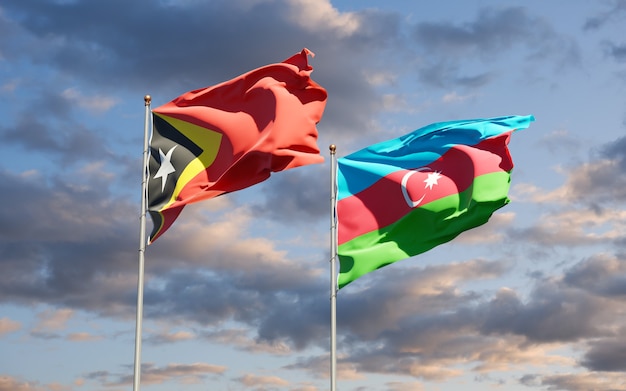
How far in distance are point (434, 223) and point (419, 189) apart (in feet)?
4.73

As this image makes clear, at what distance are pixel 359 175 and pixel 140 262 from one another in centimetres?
962

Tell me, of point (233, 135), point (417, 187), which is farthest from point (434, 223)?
point (233, 135)

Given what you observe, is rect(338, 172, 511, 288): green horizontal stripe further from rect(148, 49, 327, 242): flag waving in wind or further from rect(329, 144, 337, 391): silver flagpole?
rect(148, 49, 327, 242): flag waving in wind

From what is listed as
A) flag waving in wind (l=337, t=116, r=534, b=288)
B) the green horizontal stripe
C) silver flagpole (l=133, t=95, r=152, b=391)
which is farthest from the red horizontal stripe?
silver flagpole (l=133, t=95, r=152, b=391)

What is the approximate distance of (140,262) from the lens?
38.6 meters

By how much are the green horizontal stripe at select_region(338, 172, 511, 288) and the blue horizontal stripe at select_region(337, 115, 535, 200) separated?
5.91 ft

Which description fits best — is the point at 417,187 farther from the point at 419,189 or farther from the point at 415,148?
the point at 415,148

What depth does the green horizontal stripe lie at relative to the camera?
42.4 metres

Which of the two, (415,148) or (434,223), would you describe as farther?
(415,148)

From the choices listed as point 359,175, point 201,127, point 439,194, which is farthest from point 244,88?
point 439,194

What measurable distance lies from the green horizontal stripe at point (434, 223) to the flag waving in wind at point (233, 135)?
4.40 m

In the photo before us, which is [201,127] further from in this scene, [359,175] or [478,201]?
[478,201]

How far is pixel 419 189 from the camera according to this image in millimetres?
43156

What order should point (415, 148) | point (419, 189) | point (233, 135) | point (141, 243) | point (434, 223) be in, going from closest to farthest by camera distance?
point (141, 243)
point (233, 135)
point (434, 223)
point (419, 189)
point (415, 148)
